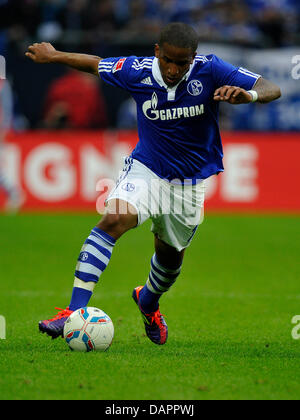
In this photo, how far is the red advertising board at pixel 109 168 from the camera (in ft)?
50.9

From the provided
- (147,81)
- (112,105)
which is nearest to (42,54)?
(147,81)

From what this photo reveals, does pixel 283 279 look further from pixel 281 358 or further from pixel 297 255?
pixel 281 358

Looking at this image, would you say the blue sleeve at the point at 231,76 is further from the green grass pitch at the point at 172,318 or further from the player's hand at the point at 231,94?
the green grass pitch at the point at 172,318

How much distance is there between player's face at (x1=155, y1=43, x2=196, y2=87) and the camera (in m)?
5.45

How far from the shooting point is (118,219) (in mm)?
5402

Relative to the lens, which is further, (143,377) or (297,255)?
(297,255)

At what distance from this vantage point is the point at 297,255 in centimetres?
1130

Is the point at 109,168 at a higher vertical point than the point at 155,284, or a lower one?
higher

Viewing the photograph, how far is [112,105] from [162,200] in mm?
11398

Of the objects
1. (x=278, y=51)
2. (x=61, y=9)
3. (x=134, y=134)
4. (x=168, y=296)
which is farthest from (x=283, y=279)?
(x=61, y=9)

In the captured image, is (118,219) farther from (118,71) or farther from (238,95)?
(118,71)

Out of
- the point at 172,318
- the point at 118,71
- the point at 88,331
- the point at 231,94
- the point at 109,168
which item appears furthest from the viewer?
the point at 109,168

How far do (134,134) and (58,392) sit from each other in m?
11.8

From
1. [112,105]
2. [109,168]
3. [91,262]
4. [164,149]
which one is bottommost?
[91,262]
